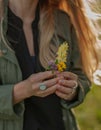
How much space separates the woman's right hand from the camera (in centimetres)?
350

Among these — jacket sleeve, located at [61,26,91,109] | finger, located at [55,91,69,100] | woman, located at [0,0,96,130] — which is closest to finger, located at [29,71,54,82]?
woman, located at [0,0,96,130]

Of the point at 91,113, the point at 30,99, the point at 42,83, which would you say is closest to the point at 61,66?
the point at 42,83

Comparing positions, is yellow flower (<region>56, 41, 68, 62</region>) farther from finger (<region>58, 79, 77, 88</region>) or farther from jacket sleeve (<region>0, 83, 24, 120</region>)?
jacket sleeve (<region>0, 83, 24, 120</region>)

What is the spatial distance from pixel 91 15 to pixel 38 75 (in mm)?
804

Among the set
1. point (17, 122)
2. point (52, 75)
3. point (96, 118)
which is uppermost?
point (52, 75)

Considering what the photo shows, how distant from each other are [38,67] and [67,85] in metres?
0.20

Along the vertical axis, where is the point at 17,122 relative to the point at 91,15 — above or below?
below

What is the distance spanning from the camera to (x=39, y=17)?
3.84 metres

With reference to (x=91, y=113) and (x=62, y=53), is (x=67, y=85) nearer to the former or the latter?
(x=62, y=53)

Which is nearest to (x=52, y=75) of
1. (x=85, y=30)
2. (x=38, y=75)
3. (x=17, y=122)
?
(x=38, y=75)

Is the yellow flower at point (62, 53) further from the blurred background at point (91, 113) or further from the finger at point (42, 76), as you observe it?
the blurred background at point (91, 113)

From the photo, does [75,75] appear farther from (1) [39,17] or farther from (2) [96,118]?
(2) [96,118]

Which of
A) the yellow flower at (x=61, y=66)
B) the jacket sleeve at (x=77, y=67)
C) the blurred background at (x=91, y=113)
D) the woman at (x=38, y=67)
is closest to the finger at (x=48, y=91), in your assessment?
the woman at (x=38, y=67)

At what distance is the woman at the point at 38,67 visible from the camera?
3576 millimetres
